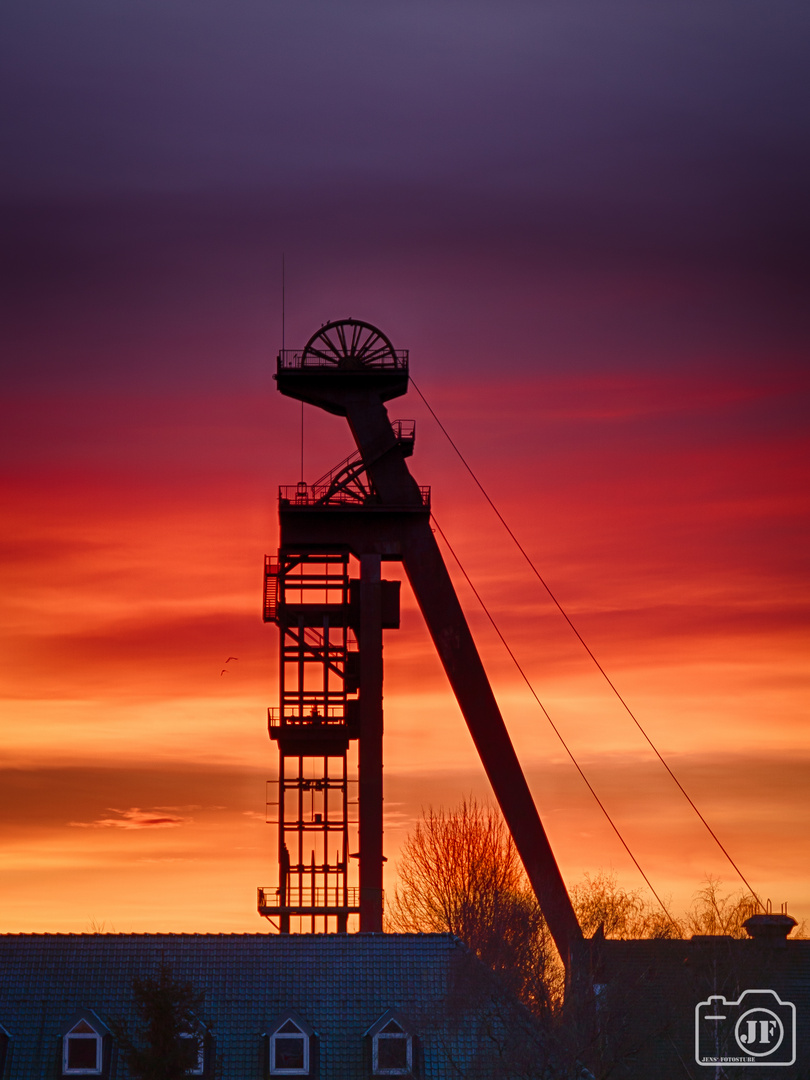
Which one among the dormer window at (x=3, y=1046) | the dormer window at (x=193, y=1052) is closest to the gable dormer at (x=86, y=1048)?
the dormer window at (x=3, y=1046)

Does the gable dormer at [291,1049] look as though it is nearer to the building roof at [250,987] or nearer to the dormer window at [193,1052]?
the building roof at [250,987]

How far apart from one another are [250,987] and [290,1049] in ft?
7.54

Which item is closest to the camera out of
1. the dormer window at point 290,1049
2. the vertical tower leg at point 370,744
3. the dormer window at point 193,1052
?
the dormer window at point 193,1052

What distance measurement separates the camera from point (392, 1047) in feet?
162

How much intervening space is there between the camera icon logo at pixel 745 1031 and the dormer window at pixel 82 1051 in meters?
17.0

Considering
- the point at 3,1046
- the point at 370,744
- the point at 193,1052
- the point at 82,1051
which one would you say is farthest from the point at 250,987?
the point at 370,744

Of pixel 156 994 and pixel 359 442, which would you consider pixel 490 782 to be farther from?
pixel 156 994

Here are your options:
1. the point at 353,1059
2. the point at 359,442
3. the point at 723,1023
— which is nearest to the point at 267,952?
the point at 353,1059

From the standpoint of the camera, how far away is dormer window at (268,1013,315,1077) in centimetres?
4900

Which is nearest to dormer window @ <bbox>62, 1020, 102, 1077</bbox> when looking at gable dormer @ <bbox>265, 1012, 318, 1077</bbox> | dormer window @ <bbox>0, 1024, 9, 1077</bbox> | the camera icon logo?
dormer window @ <bbox>0, 1024, 9, 1077</bbox>

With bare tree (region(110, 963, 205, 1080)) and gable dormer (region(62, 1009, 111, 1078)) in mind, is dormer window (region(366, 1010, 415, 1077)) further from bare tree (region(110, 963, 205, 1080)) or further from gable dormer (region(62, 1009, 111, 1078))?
gable dormer (region(62, 1009, 111, 1078))

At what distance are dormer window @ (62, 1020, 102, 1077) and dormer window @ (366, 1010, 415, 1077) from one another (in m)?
7.06

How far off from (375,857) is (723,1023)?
12.6 meters

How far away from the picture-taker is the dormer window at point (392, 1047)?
48844 millimetres
